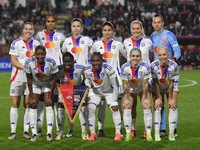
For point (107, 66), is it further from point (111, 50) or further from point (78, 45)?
point (78, 45)

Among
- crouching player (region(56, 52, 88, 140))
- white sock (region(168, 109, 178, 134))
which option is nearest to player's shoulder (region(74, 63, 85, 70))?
crouching player (region(56, 52, 88, 140))

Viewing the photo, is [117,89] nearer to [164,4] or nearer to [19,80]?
[19,80]

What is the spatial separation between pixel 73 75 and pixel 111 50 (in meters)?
0.83

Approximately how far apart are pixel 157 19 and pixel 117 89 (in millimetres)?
1465

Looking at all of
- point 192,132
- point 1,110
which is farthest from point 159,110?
point 1,110

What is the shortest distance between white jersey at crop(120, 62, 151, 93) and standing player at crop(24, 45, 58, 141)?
1148 millimetres

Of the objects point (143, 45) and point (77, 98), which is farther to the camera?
point (143, 45)

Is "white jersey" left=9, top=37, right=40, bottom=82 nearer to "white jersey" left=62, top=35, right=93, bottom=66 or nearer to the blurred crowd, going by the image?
"white jersey" left=62, top=35, right=93, bottom=66

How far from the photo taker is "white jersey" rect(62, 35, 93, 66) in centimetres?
760

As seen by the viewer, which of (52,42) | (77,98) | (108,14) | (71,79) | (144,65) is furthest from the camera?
(108,14)

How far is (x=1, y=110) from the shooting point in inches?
421

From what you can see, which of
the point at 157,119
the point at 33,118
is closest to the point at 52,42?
the point at 33,118

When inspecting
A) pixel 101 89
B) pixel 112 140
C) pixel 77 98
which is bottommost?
pixel 112 140

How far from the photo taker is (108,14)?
28422mm
